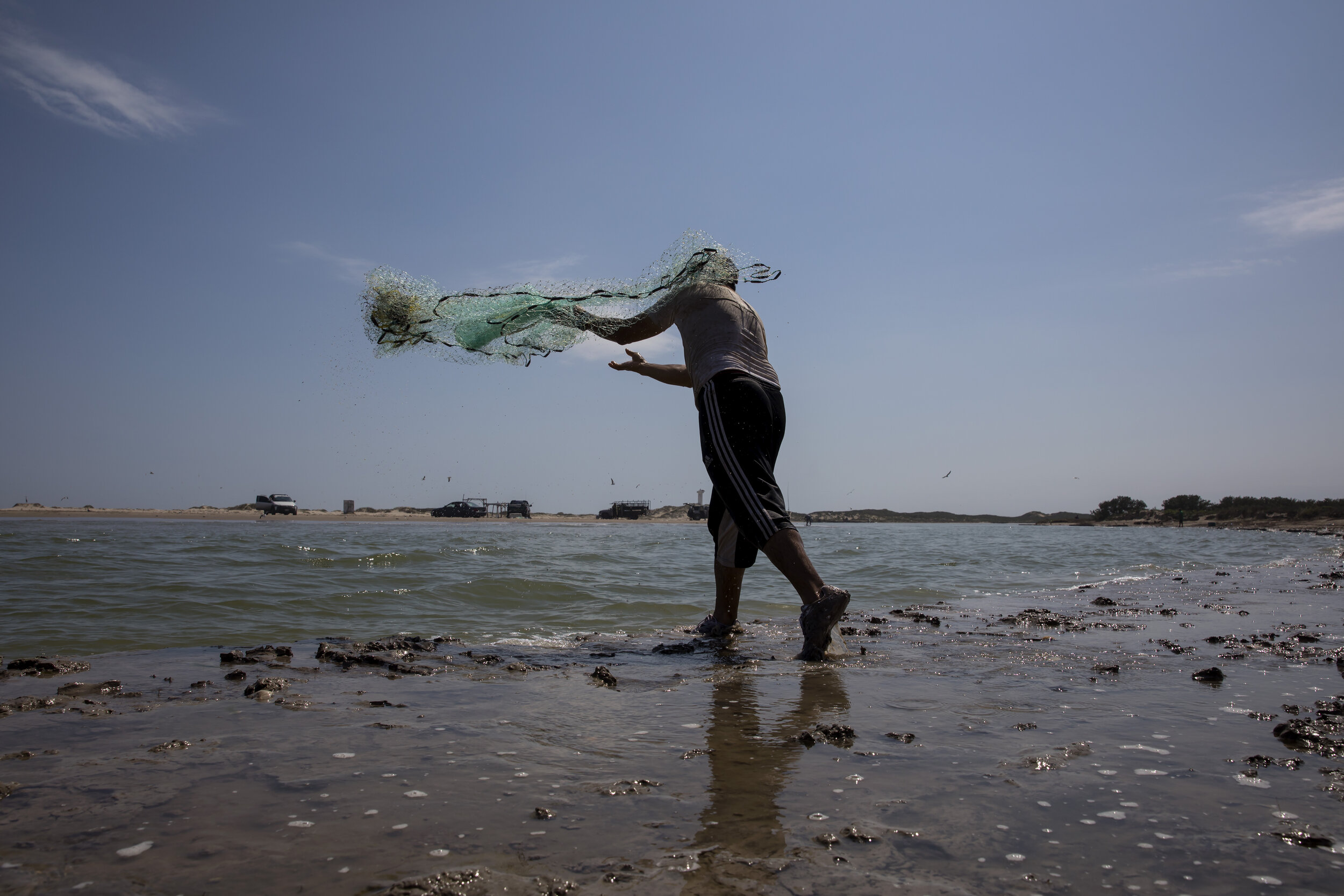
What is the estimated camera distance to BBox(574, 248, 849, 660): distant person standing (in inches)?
147

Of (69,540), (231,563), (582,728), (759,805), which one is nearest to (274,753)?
(582,728)

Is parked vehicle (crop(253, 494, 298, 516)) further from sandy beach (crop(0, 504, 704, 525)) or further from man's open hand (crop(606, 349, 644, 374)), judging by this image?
man's open hand (crop(606, 349, 644, 374))

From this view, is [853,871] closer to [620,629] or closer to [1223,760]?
[1223,760]

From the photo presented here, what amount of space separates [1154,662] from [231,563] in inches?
365

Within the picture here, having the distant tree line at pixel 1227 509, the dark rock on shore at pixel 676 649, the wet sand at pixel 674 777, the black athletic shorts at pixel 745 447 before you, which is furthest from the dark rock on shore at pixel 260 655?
the distant tree line at pixel 1227 509

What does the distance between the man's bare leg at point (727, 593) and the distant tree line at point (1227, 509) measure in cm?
4435

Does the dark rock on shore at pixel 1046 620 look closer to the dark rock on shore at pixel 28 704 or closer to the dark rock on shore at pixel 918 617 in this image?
the dark rock on shore at pixel 918 617

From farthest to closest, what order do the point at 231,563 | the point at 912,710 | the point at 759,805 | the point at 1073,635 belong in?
the point at 231,563 < the point at 1073,635 < the point at 912,710 < the point at 759,805

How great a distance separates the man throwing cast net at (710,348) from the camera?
3.79 m

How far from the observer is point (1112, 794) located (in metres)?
1.92

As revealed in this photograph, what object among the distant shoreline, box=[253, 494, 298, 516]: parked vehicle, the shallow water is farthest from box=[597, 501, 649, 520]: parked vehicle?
the shallow water

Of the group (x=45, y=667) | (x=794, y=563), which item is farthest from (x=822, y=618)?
(x=45, y=667)

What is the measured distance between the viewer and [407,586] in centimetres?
730

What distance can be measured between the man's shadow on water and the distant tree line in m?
45.7
